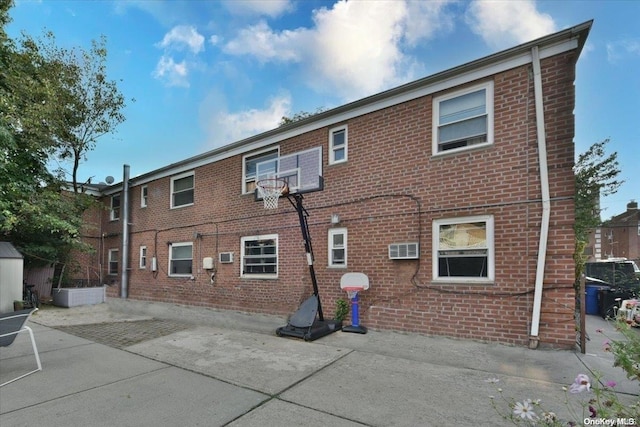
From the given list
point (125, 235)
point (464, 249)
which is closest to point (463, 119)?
point (464, 249)

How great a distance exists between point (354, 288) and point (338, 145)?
137 inches

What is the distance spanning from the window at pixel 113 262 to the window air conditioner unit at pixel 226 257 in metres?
7.06

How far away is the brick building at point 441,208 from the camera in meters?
5.59

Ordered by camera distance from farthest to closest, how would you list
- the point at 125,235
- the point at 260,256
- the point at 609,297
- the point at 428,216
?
the point at 125,235 < the point at 260,256 < the point at 609,297 < the point at 428,216

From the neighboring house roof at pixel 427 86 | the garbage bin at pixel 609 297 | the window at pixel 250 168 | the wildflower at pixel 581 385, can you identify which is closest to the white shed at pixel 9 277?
the neighboring house roof at pixel 427 86

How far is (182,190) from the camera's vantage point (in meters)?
12.1

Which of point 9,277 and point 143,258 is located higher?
point 143,258

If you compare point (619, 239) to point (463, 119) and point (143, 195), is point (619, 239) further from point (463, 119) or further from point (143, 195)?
point (143, 195)

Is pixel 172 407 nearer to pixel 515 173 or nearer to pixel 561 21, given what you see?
pixel 515 173

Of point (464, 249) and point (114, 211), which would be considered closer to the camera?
point (464, 249)

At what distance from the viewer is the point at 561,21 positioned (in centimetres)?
629

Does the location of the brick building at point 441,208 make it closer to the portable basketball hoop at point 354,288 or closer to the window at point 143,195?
the portable basketball hoop at point 354,288

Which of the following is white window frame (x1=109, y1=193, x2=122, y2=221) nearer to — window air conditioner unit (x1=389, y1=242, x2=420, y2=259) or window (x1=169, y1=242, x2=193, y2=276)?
window (x1=169, y1=242, x2=193, y2=276)

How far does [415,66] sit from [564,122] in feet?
14.9
